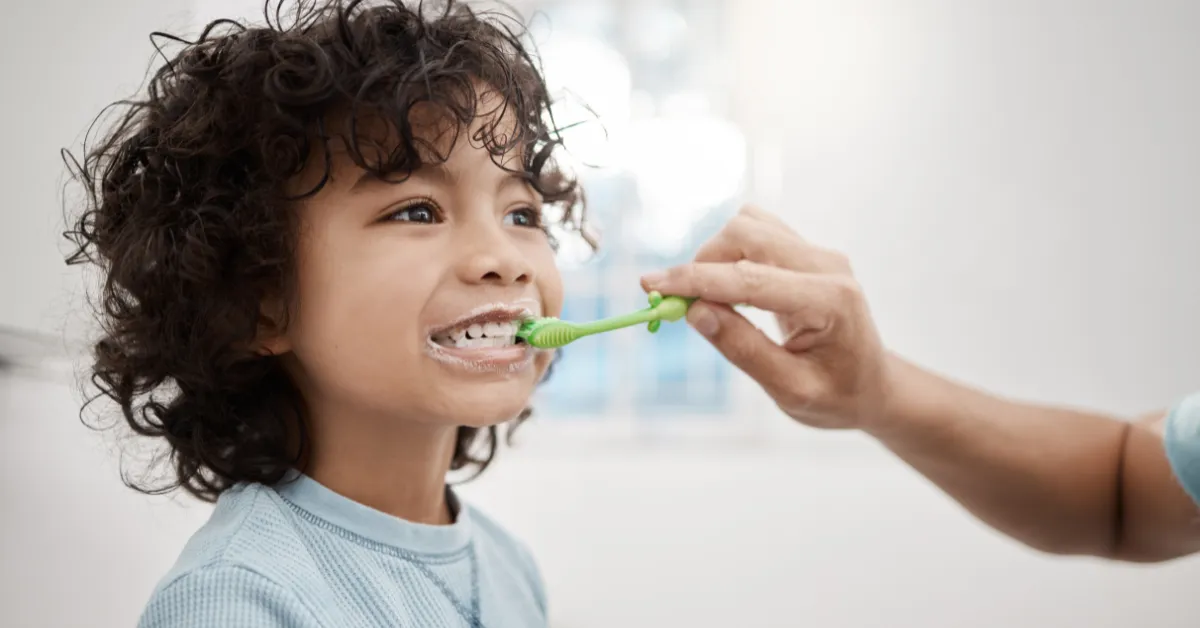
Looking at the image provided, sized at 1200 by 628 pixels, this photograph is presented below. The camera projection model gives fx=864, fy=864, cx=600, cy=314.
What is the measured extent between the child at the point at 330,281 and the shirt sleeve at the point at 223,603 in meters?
0.01

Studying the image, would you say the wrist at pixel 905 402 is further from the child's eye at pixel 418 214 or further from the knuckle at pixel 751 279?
the child's eye at pixel 418 214

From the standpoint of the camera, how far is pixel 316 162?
0.58 meters

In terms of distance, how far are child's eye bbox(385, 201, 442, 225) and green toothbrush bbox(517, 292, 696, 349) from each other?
97 mm

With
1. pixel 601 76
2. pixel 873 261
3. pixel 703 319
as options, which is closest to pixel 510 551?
pixel 703 319

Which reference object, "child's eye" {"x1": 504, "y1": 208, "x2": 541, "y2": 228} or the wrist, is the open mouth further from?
the wrist

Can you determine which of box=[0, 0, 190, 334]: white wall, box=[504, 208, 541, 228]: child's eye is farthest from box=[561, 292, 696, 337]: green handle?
box=[0, 0, 190, 334]: white wall

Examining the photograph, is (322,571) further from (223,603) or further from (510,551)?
(510,551)

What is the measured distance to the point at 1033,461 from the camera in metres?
0.67

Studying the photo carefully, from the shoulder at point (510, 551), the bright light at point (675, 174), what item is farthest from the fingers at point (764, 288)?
the bright light at point (675, 174)

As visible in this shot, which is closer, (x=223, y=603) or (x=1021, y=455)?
(x=223, y=603)

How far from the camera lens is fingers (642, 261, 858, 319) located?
60cm

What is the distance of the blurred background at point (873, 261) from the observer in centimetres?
198

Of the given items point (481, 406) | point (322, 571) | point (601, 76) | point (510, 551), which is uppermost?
point (601, 76)

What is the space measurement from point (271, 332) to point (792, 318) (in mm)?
371
